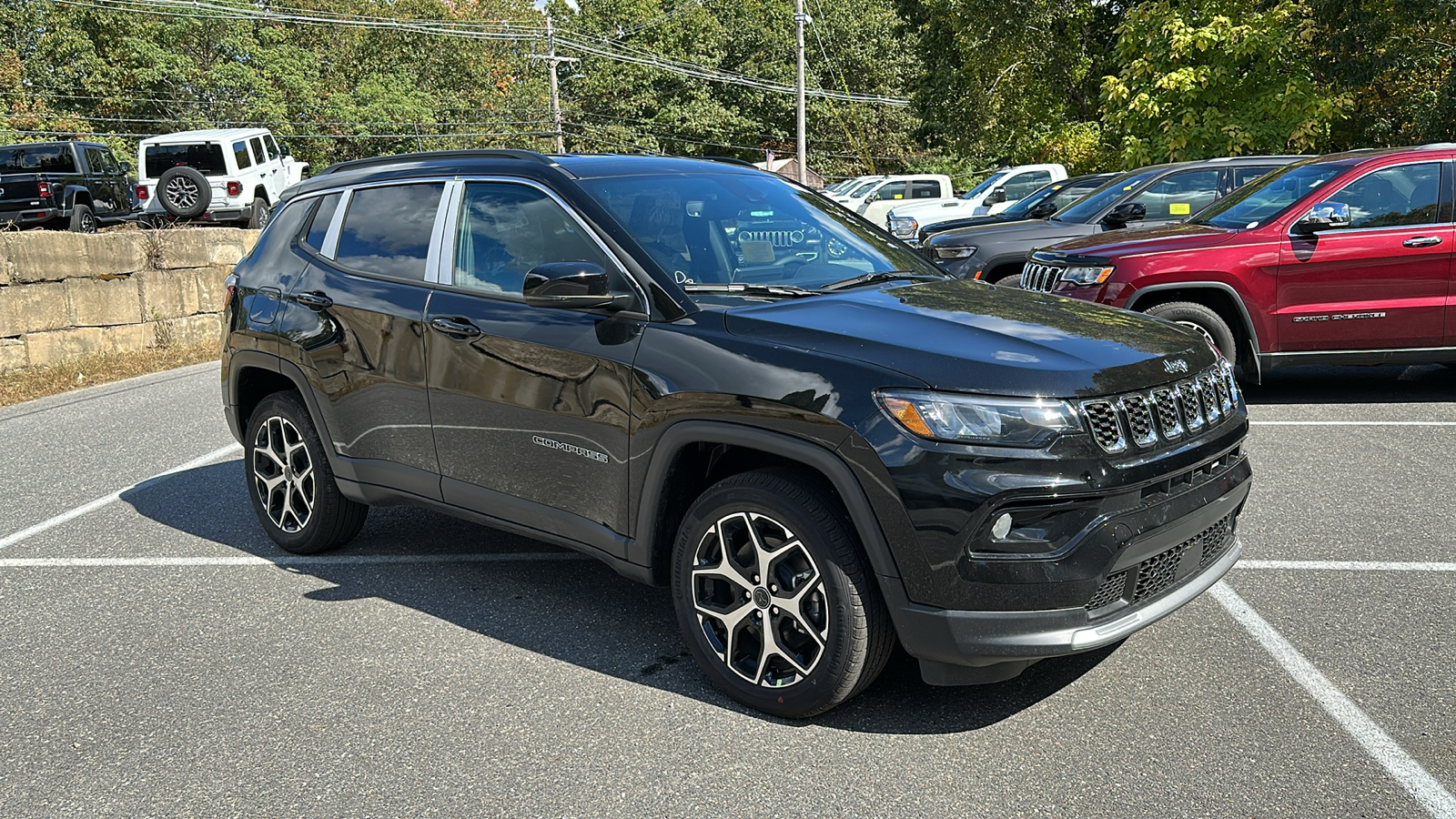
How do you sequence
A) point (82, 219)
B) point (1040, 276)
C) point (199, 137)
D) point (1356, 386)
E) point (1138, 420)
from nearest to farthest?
point (1138, 420) → point (1040, 276) → point (1356, 386) → point (82, 219) → point (199, 137)

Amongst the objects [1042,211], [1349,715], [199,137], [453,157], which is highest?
[199,137]

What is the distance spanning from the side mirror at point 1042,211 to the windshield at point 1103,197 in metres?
0.78

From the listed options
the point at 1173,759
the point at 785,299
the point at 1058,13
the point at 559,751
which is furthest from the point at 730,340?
the point at 1058,13

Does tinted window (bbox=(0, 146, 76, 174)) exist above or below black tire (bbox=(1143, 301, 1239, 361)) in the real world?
above

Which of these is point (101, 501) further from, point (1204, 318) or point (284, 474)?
point (1204, 318)

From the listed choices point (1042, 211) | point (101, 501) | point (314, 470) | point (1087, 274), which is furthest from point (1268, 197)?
point (101, 501)

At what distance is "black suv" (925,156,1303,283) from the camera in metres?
11.5

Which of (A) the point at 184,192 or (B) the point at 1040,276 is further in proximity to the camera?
(A) the point at 184,192

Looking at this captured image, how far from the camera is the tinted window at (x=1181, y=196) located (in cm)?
1200

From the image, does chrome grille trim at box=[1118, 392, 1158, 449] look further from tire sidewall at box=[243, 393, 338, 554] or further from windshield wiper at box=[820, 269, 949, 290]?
tire sidewall at box=[243, 393, 338, 554]

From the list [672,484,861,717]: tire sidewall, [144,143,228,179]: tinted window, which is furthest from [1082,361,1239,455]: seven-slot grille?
[144,143,228,179]: tinted window

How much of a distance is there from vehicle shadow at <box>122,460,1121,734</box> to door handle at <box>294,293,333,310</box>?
1158 mm

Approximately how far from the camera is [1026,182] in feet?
81.8

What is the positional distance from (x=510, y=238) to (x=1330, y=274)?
20.4ft
